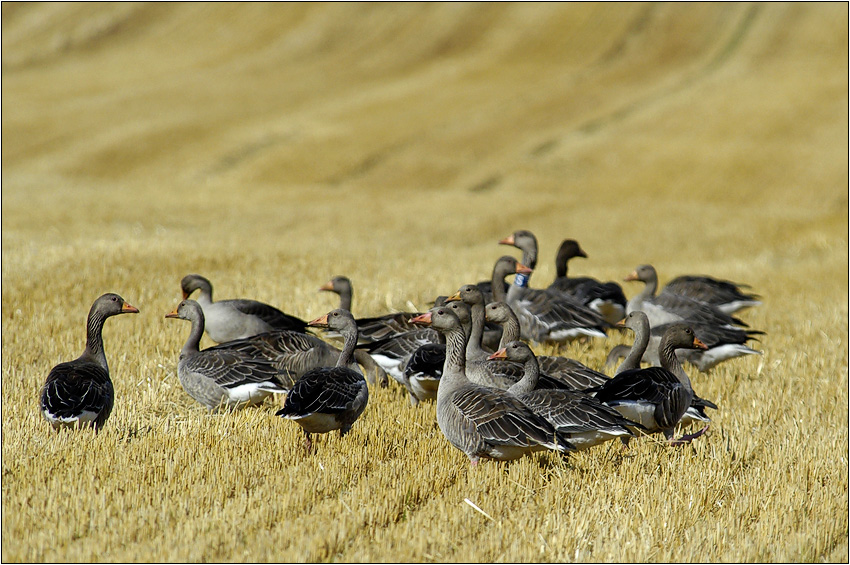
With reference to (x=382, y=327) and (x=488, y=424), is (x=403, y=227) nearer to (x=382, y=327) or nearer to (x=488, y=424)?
(x=382, y=327)

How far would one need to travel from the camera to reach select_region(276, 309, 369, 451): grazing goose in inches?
273

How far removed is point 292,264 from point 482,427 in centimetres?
1185

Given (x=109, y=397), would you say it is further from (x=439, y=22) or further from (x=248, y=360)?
(x=439, y=22)

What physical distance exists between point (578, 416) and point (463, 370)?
123cm

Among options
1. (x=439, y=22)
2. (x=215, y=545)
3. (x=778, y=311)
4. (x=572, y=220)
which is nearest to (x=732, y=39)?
(x=439, y=22)

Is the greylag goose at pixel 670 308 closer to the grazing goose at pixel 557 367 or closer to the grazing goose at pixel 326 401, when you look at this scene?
the grazing goose at pixel 557 367

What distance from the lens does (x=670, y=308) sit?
41.3 ft

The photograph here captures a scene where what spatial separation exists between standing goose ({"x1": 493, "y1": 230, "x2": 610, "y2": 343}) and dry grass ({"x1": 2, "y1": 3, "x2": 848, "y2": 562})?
1.76m

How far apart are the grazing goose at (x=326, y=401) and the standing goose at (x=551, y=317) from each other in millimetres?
4200

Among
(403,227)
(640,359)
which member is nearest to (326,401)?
(640,359)

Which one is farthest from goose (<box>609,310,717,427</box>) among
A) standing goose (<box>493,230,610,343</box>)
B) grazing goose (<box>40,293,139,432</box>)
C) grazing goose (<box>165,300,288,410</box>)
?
grazing goose (<box>40,293,139,432</box>)

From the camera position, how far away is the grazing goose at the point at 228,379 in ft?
26.9

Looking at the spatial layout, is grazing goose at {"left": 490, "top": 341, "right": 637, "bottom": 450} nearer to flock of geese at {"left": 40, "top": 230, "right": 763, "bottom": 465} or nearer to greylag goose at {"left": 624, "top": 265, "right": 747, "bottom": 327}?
flock of geese at {"left": 40, "top": 230, "right": 763, "bottom": 465}

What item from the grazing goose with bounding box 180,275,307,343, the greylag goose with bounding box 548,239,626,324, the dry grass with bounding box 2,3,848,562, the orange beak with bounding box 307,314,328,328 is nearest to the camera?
the dry grass with bounding box 2,3,848,562
